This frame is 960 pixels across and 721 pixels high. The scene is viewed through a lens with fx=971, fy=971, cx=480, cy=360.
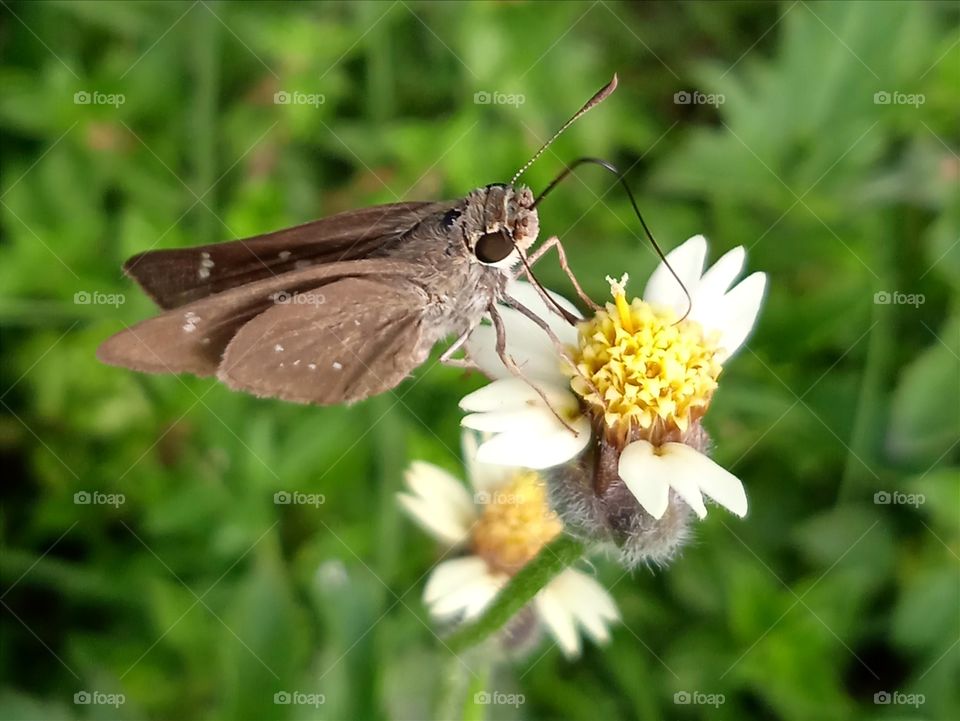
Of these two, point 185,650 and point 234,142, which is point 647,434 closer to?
point 185,650

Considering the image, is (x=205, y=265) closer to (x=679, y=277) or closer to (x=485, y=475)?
(x=485, y=475)

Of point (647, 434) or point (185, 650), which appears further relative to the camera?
point (185, 650)

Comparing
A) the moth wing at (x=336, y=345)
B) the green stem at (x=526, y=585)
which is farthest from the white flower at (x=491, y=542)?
the moth wing at (x=336, y=345)

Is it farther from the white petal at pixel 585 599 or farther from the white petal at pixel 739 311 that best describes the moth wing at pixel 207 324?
the white petal at pixel 585 599

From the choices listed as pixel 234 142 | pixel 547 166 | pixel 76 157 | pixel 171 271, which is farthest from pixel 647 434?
pixel 76 157

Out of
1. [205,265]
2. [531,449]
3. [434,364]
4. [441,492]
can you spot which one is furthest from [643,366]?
[205,265]

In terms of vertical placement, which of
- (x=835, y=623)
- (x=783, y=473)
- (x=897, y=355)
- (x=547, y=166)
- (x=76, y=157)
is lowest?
(x=835, y=623)

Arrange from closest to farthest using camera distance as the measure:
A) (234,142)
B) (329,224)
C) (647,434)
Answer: (647,434) < (329,224) < (234,142)
